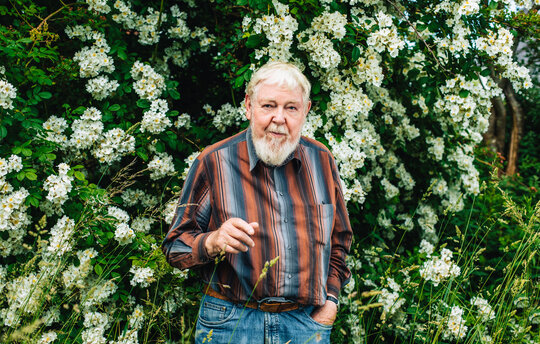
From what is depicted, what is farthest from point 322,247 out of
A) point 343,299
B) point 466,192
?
point 466,192

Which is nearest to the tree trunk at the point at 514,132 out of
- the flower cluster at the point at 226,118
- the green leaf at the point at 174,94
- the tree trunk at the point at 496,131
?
the tree trunk at the point at 496,131

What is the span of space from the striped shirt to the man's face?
0.05m

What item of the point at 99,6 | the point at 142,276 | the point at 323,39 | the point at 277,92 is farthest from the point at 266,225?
the point at 99,6

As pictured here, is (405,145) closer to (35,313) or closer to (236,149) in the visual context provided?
→ (236,149)

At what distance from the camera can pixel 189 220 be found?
1.79 meters

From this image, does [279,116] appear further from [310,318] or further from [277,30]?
[277,30]

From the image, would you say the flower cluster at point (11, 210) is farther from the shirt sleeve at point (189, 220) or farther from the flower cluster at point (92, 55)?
the shirt sleeve at point (189, 220)

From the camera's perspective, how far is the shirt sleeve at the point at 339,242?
2.00 m

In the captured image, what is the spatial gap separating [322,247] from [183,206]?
578mm

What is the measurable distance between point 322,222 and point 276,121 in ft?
1.46

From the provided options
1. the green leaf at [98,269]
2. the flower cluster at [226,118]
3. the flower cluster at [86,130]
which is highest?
the flower cluster at [226,118]

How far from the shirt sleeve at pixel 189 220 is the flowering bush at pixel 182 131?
0.34m

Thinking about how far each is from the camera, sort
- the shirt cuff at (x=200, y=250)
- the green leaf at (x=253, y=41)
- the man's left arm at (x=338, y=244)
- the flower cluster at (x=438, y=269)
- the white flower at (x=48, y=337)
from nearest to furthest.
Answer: the shirt cuff at (x=200, y=250) < the man's left arm at (x=338, y=244) < the white flower at (x=48, y=337) < the green leaf at (x=253, y=41) < the flower cluster at (x=438, y=269)

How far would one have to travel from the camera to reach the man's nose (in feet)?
5.94
